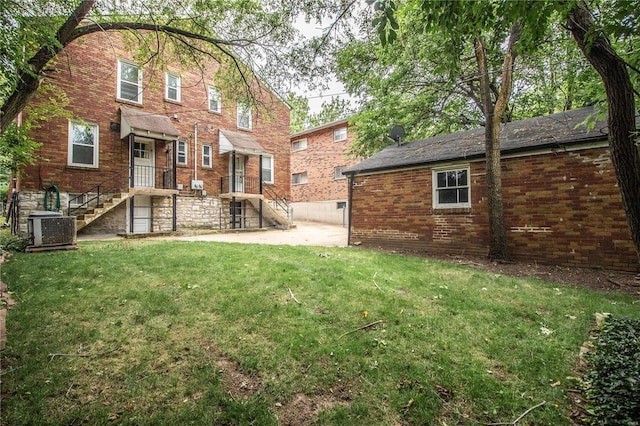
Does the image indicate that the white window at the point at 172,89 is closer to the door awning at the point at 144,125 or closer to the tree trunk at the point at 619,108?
the door awning at the point at 144,125

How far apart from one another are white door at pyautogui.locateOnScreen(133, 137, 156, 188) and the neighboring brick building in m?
11.7

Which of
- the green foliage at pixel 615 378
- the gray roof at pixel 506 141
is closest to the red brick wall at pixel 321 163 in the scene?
the gray roof at pixel 506 141

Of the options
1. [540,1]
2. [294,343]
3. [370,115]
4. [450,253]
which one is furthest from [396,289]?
[370,115]

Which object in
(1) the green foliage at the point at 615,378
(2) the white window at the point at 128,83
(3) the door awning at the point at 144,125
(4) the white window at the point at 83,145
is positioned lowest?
(1) the green foliage at the point at 615,378

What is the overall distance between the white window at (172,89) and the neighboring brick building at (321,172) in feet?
34.2

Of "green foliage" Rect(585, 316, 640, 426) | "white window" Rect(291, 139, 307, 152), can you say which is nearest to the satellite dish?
"green foliage" Rect(585, 316, 640, 426)

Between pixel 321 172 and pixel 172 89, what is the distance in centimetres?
1140

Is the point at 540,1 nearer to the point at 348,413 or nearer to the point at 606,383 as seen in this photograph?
the point at 606,383

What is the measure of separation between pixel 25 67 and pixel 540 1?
4.62m

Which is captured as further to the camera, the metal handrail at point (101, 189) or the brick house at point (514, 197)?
the metal handrail at point (101, 189)

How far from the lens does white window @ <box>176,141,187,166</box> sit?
13.7m

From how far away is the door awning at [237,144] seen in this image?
14.4 metres

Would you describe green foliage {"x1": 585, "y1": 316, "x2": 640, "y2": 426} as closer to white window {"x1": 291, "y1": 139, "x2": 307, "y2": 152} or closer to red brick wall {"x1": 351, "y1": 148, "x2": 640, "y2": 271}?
red brick wall {"x1": 351, "y1": 148, "x2": 640, "y2": 271}

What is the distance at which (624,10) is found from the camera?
2.46 metres
